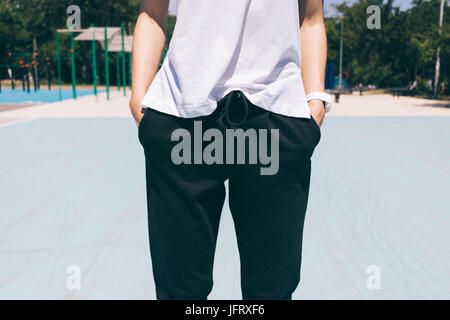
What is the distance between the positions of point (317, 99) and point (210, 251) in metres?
0.60

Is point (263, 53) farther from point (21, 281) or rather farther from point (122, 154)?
point (122, 154)

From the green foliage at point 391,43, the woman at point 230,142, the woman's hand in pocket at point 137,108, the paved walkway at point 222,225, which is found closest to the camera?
the woman at point 230,142

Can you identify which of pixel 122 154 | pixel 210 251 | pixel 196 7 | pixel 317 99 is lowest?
pixel 122 154

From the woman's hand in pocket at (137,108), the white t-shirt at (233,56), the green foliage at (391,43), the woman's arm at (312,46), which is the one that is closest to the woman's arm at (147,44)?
the woman's hand in pocket at (137,108)

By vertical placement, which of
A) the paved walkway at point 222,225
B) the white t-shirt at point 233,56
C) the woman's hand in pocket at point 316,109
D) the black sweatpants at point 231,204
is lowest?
the paved walkway at point 222,225

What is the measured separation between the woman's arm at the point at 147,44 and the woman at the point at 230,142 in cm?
6

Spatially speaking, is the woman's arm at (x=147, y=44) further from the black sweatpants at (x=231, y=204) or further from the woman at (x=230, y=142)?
the black sweatpants at (x=231, y=204)

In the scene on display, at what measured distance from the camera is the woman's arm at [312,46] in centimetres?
174

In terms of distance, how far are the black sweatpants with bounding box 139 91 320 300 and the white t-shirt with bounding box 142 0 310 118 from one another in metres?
0.04

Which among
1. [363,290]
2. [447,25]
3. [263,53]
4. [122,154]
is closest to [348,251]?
[363,290]

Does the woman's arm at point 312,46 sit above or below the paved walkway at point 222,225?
above

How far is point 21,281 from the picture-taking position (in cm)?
326

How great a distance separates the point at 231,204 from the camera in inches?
63.7

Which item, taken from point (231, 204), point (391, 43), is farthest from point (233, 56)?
point (391, 43)
